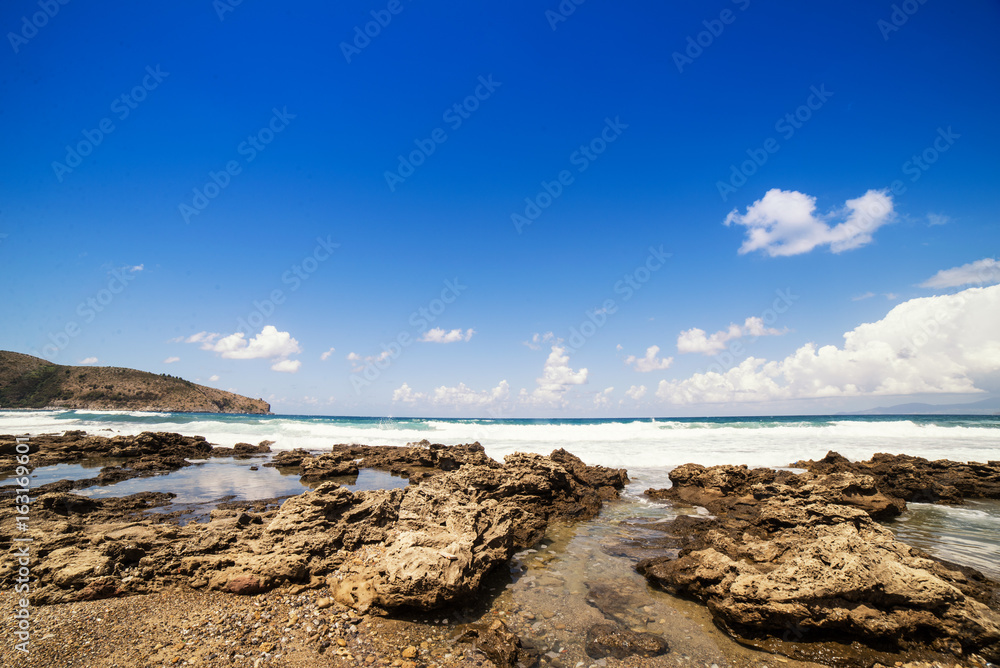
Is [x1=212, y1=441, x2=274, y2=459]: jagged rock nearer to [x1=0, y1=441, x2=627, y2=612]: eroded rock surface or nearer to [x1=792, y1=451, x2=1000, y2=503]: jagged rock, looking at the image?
[x1=0, y1=441, x2=627, y2=612]: eroded rock surface

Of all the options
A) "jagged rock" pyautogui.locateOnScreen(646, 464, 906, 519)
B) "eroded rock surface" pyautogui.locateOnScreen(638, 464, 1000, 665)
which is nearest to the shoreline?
"eroded rock surface" pyautogui.locateOnScreen(638, 464, 1000, 665)

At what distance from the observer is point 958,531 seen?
9.25m

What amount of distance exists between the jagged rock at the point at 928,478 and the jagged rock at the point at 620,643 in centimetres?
1234

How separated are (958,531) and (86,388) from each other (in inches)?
4257

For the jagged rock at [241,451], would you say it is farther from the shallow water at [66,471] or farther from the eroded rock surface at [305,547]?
the eroded rock surface at [305,547]

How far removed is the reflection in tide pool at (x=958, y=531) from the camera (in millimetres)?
7469

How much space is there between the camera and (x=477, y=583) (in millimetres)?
5516

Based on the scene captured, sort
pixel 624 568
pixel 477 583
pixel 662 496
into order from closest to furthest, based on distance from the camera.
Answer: pixel 477 583 < pixel 624 568 < pixel 662 496

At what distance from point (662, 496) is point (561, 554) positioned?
23.2 feet

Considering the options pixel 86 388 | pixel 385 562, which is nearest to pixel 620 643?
pixel 385 562

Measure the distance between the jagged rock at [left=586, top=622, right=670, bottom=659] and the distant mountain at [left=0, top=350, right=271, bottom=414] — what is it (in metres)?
95.8

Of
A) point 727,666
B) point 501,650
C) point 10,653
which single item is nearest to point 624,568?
point 727,666

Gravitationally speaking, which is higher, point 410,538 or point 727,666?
point 410,538

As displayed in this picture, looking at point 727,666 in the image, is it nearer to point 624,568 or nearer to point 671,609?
point 671,609
